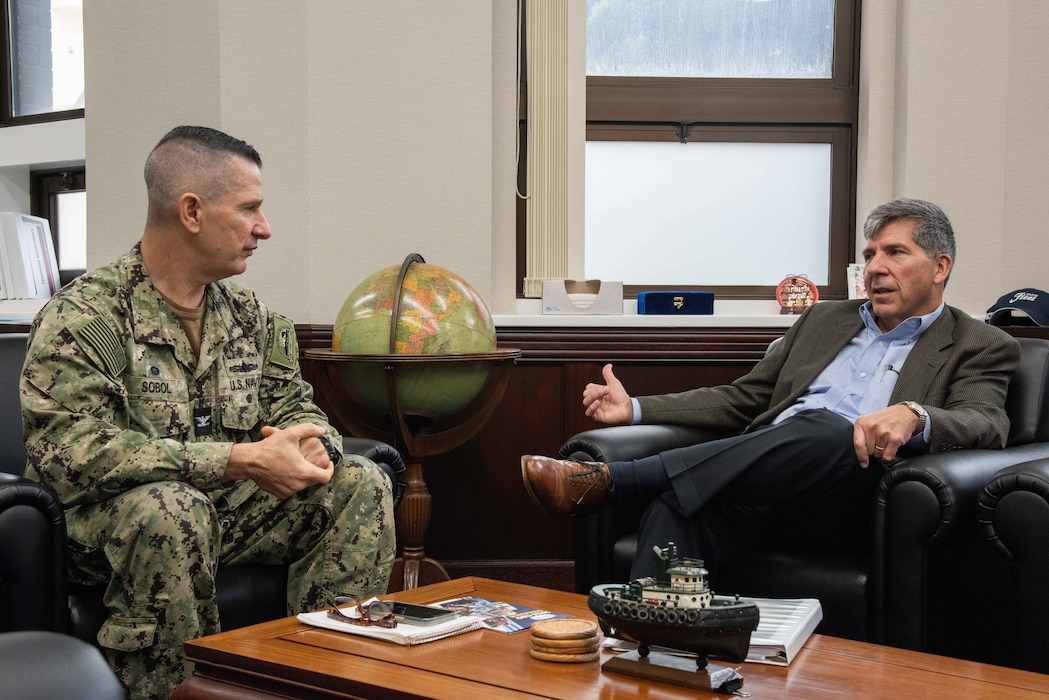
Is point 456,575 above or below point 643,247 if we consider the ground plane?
below

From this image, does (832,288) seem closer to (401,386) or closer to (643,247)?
(643,247)

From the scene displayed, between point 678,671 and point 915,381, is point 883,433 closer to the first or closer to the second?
point 915,381

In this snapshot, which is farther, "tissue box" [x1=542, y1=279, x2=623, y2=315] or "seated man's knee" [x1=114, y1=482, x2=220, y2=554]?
"tissue box" [x1=542, y1=279, x2=623, y2=315]

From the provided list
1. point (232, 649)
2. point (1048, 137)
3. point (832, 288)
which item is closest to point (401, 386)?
point (232, 649)

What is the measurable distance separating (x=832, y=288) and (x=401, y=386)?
2236mm

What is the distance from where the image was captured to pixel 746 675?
159 centimetres

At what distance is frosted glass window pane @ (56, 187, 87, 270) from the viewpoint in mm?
4746

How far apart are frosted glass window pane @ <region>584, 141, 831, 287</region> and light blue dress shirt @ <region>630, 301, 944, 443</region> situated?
149 centimetres

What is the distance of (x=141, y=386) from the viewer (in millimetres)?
2338

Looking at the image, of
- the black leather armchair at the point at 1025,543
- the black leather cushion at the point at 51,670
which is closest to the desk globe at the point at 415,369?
the black leather armchair at the point at 1025,543

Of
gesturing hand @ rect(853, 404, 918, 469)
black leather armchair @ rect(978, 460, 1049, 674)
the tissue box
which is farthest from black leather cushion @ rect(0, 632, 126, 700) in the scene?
the tissue box

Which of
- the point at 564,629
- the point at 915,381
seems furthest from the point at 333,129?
the point at 564,629

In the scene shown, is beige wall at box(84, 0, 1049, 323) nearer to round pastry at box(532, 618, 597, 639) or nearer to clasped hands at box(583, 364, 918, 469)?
clasped hands at box(583, 364, 918, 469)

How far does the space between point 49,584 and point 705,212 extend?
128 inches
